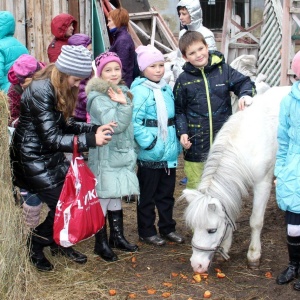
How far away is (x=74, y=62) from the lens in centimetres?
416

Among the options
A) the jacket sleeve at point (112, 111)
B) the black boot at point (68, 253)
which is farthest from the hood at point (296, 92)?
the black boot at point (68, 253)

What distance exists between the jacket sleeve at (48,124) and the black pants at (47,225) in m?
0.34

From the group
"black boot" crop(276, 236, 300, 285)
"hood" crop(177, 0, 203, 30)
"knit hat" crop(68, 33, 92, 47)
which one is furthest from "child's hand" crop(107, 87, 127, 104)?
"hood" crop(177, 0, 203, 30)

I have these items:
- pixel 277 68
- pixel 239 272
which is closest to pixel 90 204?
pixel 239 272

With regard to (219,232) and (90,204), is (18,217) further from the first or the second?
(219,232)

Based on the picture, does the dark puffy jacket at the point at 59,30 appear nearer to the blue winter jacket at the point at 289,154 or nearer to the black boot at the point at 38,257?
the black boot at the point at 38,257

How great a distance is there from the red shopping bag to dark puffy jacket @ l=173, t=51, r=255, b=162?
1.07m

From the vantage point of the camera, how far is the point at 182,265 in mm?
4719

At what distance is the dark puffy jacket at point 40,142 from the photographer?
13.4 ft

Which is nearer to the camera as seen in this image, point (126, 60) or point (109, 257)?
point (109, 257)

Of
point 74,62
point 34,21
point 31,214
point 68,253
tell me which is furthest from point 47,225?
point 34,21

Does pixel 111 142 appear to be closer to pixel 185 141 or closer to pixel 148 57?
pixel 185 141

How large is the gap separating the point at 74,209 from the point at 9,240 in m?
0.58

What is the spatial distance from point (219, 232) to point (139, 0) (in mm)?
7954
